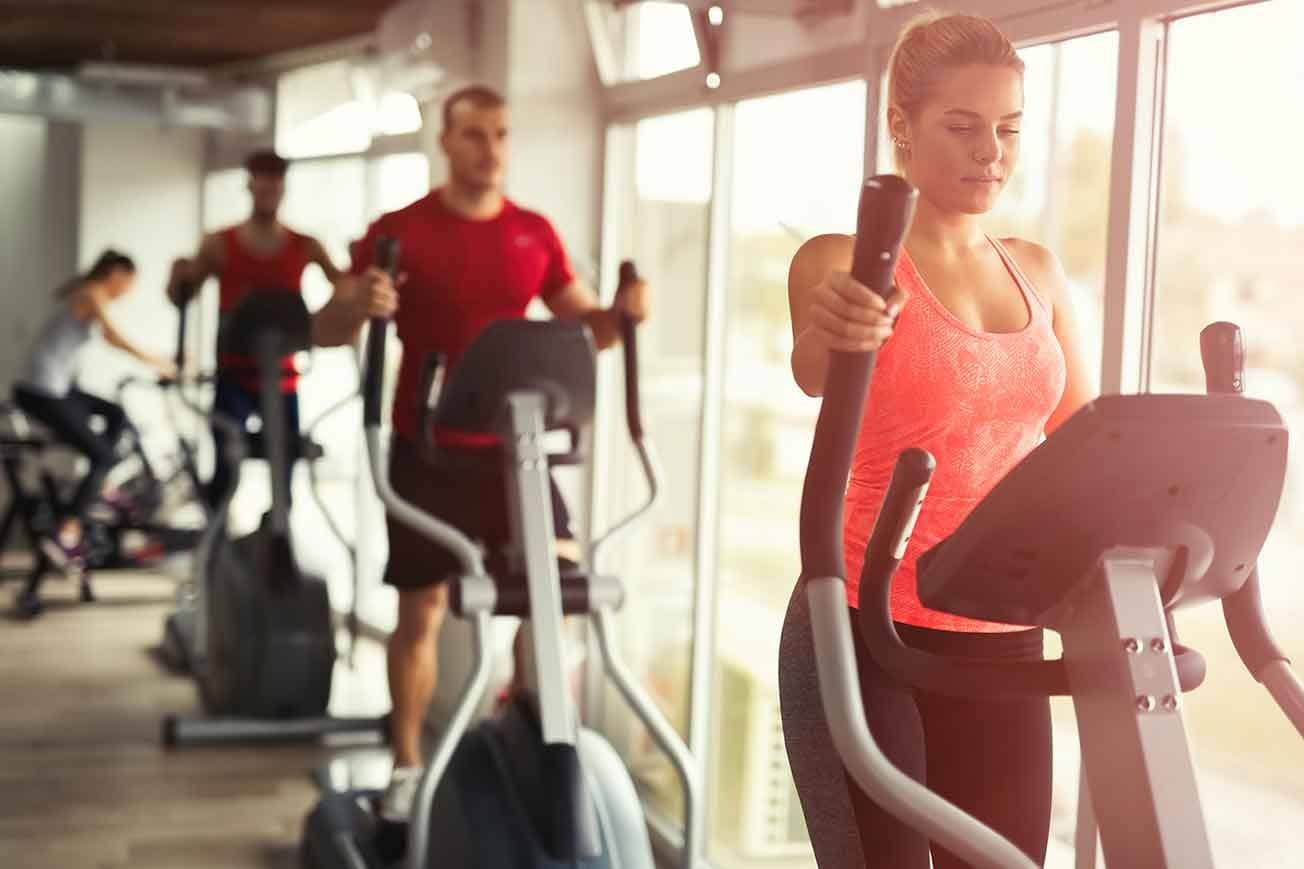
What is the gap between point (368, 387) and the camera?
10.3 feet

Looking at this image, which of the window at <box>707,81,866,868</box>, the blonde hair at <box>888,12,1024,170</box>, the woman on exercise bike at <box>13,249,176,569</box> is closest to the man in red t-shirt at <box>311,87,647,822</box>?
the window at <box>707,81,866,868</box>

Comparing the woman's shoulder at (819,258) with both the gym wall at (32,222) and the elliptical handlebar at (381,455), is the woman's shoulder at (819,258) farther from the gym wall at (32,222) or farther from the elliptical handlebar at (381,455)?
the gym wall at (32,222)

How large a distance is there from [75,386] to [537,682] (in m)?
5.07

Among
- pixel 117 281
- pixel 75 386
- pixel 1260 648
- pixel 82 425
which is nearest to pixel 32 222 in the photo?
pixel 75 386

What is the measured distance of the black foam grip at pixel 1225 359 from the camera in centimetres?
156

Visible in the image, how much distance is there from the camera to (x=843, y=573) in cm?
144

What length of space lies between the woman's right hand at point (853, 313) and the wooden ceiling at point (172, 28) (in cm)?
516

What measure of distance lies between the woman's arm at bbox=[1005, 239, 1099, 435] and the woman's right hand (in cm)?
52

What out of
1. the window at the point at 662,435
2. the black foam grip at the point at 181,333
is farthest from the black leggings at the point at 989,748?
the black foam grip at the point at 181,333

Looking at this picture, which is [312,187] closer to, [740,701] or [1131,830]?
[740,701]

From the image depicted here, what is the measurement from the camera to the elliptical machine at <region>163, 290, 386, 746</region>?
4.68 meters

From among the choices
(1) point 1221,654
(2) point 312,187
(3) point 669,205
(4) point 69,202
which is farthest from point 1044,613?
(4) point 69,202

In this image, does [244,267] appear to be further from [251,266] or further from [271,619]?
[271,619]

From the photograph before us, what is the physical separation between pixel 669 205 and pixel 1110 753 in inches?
126
